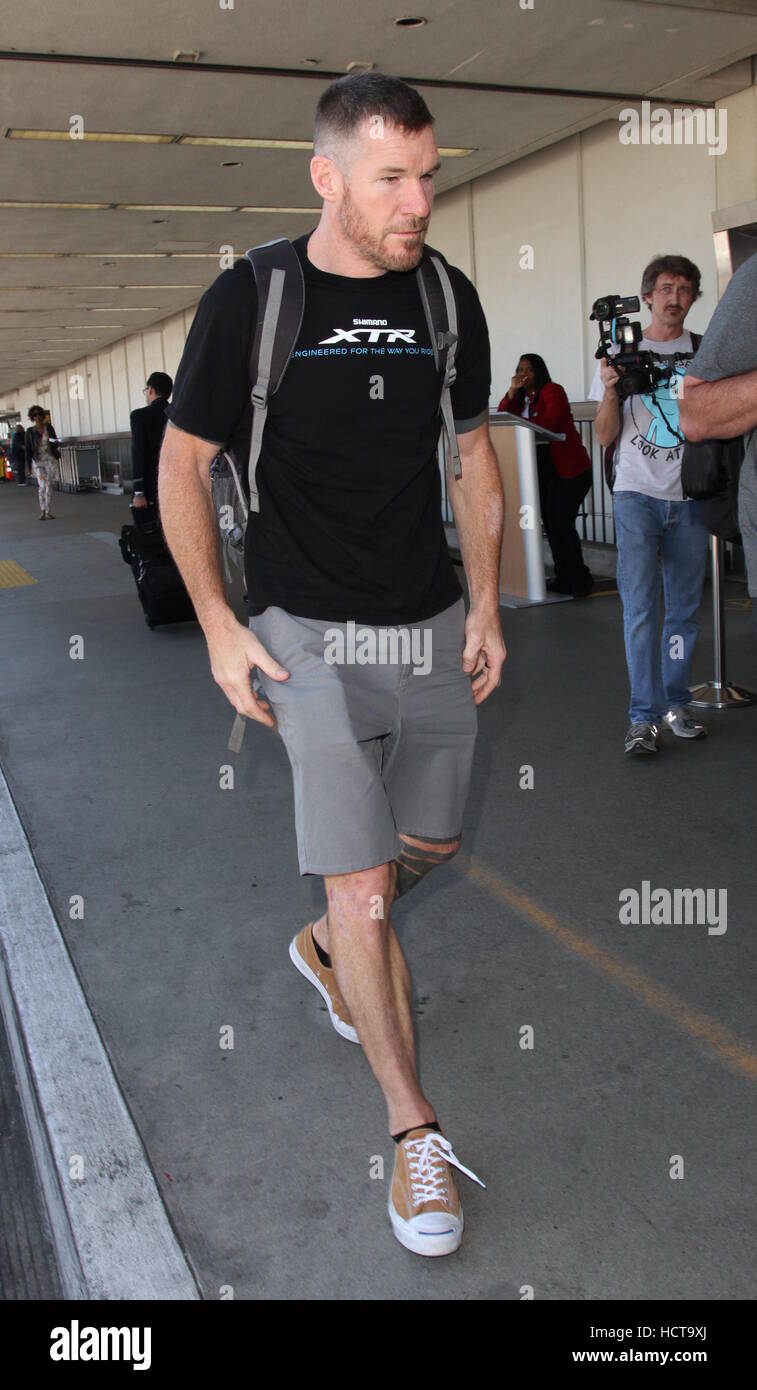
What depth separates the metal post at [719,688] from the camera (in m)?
6.44

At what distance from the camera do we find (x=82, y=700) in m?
7.55

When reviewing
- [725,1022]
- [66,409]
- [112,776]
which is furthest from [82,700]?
[66,409]

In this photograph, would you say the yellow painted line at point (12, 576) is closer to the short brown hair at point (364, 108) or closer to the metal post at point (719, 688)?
the metal post at point (719, 688)

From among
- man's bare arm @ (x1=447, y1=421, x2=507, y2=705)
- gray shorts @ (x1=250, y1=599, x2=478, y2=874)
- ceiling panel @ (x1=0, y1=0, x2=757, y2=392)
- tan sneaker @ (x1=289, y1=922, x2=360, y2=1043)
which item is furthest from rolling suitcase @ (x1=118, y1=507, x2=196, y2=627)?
gray shorts @ (x1=250, y1=599, x2=478, y2=874)

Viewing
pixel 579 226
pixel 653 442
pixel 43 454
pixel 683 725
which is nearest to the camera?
pixel 653 442

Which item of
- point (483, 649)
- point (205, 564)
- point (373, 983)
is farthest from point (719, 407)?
point (373, 983)

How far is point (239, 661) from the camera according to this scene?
251cm

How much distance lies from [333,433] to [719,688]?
14.7 feet

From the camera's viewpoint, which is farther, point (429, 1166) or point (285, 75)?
point (285, 75)

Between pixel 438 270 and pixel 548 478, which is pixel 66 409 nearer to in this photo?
pixel 548 478

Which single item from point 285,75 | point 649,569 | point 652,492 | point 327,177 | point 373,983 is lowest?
point 373,983

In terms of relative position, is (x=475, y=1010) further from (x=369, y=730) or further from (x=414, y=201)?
(x=414, y=201)

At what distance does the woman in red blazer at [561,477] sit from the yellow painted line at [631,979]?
6060 millimetres
